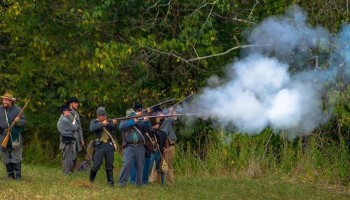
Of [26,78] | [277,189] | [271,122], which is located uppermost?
[26,78]

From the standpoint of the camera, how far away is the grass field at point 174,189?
55.0 ft

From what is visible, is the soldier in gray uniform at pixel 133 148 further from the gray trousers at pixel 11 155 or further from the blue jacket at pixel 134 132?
the gray trousers at pixel 11 155

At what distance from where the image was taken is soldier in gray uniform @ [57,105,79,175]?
72.6ft

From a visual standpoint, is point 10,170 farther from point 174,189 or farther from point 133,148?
point 174,189

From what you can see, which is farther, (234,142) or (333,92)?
(234,142)

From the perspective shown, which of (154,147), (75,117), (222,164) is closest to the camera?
(154,147)

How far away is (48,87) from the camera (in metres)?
30.5

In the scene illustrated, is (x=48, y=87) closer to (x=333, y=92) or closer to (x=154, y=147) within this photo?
(x=154, y=147)

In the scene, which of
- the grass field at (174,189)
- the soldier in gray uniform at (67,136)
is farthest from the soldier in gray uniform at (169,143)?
the soldier in gray uniform at (67,136)

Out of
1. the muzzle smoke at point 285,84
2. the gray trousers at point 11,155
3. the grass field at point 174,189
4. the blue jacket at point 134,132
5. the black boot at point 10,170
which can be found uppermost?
the muzzle smoke at point 285,84

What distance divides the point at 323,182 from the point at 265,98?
6.45m

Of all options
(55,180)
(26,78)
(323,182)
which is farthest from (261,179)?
(26,78)

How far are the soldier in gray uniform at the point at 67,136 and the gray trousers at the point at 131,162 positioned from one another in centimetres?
347

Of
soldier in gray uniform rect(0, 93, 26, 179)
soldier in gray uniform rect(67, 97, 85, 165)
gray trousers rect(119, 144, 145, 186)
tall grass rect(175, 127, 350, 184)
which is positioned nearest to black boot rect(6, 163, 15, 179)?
soldier in gray uniform rect(0, 93, 26, 179)
